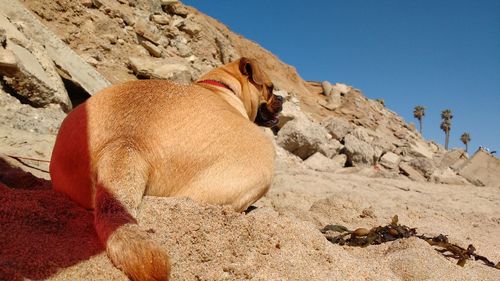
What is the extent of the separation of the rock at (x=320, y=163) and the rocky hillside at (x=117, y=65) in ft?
0.09

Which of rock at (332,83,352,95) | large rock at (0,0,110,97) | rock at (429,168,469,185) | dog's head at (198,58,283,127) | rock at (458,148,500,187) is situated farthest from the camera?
rock at (332,83,352,95)

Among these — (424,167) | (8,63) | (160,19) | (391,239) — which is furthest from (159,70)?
(391,239)

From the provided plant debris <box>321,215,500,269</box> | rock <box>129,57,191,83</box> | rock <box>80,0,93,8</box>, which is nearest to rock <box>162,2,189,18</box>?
rock <box>80,0,93,8</box>

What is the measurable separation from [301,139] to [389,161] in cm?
465

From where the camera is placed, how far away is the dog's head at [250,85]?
4225 mm

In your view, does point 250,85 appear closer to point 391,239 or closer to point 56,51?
point 391,239

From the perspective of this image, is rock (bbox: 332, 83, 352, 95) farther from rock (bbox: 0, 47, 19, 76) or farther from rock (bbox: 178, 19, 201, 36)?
rock (bbox: 0, 47, 19, 76)

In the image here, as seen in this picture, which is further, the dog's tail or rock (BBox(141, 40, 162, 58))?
rock (BBox(141, 40, 162, 58))

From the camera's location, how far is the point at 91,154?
2.08 m

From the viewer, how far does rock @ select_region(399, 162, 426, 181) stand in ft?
38.9

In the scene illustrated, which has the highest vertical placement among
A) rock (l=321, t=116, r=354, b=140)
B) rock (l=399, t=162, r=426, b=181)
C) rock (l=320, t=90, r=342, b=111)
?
rock (l=320, t=90, r=342, b=111)

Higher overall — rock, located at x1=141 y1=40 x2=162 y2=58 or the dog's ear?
rock, located at x1=141 y1=40 x2=162 y2=58

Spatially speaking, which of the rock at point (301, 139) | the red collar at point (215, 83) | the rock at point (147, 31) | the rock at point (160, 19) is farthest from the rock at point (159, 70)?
the red collar at point (215, 83)

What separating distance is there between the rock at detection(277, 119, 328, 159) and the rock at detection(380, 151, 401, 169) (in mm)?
3448
